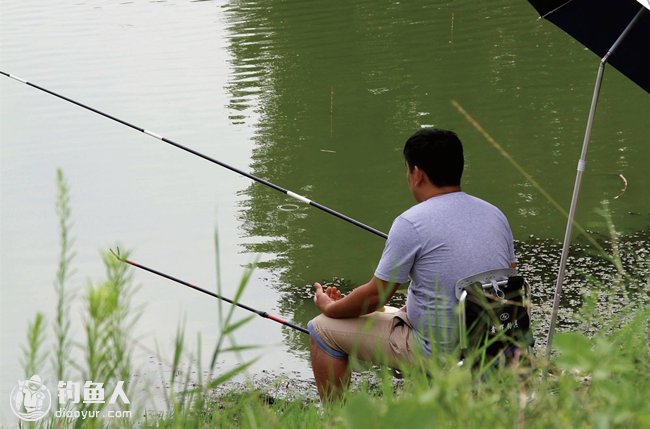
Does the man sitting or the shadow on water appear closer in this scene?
the man sitting

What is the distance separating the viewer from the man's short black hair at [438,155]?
3.33 metres

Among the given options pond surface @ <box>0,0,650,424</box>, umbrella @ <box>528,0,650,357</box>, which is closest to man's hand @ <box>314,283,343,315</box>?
pond surface @ <box>0,0,650,424</box>

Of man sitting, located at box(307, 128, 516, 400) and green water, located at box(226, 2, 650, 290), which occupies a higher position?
man sitting, located at box(307, 128, 516, 400)

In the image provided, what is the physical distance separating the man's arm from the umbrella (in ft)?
2.02

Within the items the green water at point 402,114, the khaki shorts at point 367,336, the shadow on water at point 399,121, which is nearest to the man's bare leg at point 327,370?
the khaki shorts at point 367,336

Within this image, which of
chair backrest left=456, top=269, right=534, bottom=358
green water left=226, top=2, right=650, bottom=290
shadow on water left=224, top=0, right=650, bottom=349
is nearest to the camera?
chair backrest left=456, top=269, right=534, bottom=358

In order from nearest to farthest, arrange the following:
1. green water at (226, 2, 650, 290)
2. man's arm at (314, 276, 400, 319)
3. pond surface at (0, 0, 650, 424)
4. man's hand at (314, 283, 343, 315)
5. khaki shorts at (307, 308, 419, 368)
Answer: man's arm at (314, 276, 400, 319)
khaki shorts at (307, 308, 419, 368)
man's hand at (314, 283, 343, 315)
pond surface at (0, 0, 650, 424)
green water at (226, 2, 650, 290)

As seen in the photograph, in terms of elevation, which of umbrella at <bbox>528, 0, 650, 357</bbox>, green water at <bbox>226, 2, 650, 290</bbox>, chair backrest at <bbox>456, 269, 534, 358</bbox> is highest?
umbrella at <bbox>528, 0, 650, 357</bbox>

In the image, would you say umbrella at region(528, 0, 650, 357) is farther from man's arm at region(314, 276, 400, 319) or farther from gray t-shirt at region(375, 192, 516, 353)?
man's arm at region(314, 276, 400, 319)

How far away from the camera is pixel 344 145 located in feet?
27.9

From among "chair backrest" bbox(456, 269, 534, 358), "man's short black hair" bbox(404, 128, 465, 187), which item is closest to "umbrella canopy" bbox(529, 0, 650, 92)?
"man's short black hair" bbox(404, 128, 465, 187)

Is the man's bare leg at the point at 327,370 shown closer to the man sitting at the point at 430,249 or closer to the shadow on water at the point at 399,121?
the man sitting at the point at 430,249

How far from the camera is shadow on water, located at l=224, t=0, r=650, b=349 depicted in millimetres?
6066

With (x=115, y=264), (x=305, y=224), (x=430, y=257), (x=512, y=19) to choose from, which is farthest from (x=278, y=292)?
(x=512, y=19)
